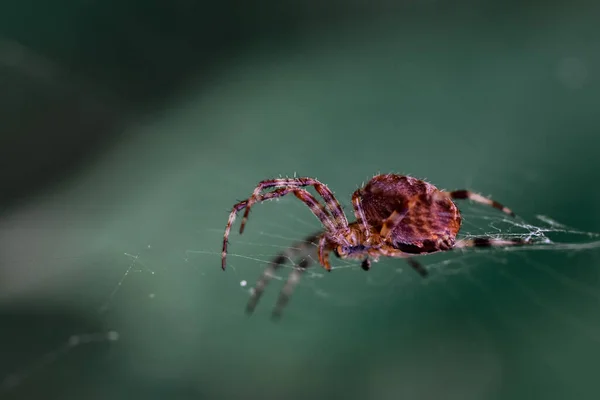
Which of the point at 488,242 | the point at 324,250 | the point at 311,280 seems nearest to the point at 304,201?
the point at 324,250

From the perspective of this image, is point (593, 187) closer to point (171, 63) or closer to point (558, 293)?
→ point (558, 293)

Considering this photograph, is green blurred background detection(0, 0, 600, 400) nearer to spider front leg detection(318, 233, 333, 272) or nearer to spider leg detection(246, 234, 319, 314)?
spider leg detection(246, 234, 319, 314)

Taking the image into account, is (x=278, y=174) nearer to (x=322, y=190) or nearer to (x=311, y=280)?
(x=311, y=280)

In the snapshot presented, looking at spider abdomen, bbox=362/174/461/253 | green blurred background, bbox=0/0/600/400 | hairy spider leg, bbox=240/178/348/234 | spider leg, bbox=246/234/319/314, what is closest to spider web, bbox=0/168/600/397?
green blurred background, bbox=0/0/600/400

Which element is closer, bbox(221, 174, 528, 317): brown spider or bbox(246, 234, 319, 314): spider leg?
bbox(221, 174, 528, 317): brown spider

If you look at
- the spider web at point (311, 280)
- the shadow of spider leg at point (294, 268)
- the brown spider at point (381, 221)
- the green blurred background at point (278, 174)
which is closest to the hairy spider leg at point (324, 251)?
the brown spider at point (381, 221)

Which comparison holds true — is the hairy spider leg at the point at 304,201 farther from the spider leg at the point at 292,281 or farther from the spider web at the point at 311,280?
the spider web at the point at 311,280
